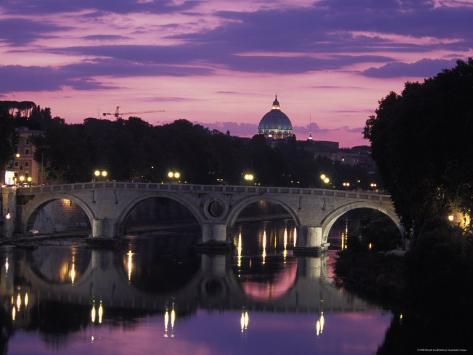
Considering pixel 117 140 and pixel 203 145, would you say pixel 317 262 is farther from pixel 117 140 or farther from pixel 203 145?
pixel 203 145

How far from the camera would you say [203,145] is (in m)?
130

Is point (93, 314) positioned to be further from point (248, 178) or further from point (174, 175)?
point (174, 175)

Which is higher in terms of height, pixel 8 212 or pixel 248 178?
pixel 248 178

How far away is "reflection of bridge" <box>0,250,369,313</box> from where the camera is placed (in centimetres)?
5972

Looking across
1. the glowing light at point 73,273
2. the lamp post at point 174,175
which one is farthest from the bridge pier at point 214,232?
the lamp post at point 174,175

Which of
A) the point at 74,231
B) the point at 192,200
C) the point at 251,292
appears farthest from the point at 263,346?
the point at 74,231

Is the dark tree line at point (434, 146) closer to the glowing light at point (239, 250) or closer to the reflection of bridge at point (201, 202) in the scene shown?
the glowing light at point (239, 250)

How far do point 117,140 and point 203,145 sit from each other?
16.4m

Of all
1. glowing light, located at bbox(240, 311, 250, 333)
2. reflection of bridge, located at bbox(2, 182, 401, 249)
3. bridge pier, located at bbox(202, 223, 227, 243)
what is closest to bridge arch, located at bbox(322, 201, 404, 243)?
reflection of bridge, located at bbox(2, 182, 401, 249)

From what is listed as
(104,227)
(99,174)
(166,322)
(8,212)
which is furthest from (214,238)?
(166,322)

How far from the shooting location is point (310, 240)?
82.7 m

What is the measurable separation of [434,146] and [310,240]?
22.0 metres

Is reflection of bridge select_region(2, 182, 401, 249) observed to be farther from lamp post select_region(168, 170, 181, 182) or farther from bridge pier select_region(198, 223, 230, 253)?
lamp post select_region(168, 170, 181, 182)

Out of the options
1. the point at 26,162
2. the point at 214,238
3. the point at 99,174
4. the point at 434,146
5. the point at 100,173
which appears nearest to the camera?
the point at 434,146
